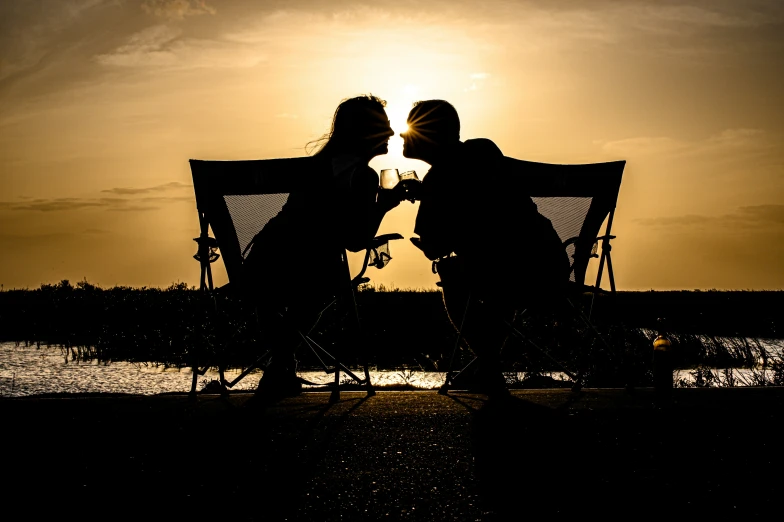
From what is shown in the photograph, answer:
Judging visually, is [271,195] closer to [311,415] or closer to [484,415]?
[311,415]

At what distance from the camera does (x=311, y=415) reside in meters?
2.95

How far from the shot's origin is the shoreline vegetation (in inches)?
246

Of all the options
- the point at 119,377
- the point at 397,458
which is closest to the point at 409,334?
the point at 119,377

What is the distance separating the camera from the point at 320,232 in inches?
138

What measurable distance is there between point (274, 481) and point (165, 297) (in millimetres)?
9530

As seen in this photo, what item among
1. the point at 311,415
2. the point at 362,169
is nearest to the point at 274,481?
the point at 311,415

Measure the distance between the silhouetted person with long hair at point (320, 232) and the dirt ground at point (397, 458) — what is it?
1.26 ft

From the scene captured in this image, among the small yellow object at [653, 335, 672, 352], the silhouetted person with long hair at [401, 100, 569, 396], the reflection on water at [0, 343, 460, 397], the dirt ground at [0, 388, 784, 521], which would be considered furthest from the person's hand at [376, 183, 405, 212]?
the reflection on water at [0, 343, 460, 397]

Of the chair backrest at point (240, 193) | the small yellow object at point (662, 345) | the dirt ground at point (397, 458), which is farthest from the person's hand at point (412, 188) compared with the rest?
the small yellow object at point (662, 345)

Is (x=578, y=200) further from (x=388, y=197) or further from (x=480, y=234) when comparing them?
(x=388, y=197)

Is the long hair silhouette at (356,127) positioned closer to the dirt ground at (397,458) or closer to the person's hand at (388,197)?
the person's hand at (388,197)

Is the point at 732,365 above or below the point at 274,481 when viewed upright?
above

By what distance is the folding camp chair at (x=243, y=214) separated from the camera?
137 inches

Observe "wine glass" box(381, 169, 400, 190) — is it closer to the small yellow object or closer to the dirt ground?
the dirt ground
